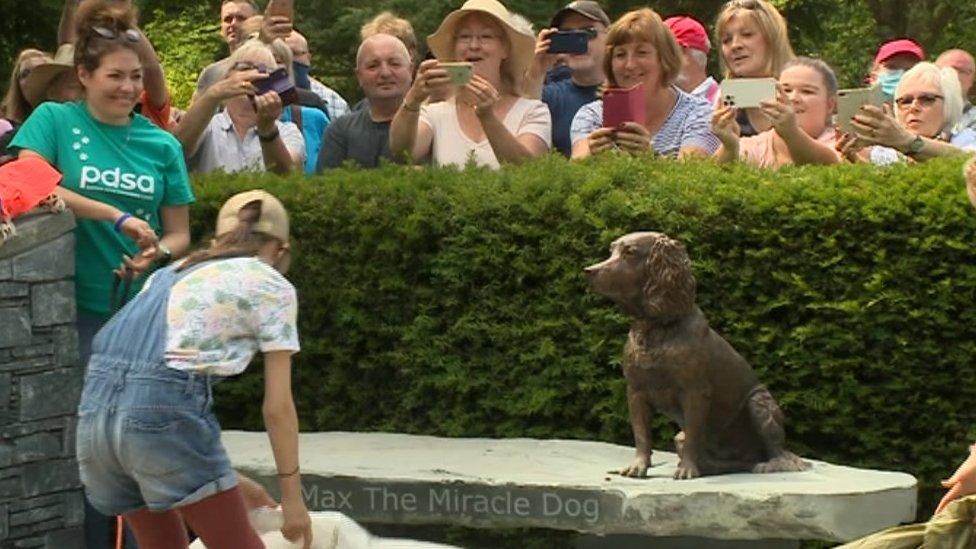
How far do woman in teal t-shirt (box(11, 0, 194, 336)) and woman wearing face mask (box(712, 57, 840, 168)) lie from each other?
2.31 meters

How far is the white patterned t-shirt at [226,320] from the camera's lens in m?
5.82

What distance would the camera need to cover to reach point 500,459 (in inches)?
318

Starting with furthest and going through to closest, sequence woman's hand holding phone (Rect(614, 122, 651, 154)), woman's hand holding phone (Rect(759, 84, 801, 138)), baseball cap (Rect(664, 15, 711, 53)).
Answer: baseball cap (Rect(664, 15, 711, 53)), woman's hand holding phone (Rect(614, 122, 651, 154)), woman's hand holding phone (Rect(759, 84, 801, 138))

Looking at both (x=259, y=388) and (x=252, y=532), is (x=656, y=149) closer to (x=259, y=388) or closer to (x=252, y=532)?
(x=259, y=388)

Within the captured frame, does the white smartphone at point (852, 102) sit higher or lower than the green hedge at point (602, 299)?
higher

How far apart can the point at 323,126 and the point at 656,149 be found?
2603 millimetres

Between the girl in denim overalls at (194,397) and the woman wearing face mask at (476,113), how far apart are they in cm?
336

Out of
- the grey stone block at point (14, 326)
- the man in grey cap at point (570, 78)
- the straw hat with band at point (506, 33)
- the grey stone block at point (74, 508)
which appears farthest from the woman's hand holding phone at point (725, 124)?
the grey stone block at point (74, 508)

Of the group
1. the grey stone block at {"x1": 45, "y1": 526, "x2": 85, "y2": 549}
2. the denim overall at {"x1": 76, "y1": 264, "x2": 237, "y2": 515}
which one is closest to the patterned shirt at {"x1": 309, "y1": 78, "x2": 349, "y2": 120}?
the grey stone block at {"x1": 45, "y1": 526, "x2": 85, "y2": 549}

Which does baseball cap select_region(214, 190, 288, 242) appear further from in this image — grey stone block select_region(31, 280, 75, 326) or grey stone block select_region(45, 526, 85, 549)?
grey stone block select_region(45, 526, 85, 549)

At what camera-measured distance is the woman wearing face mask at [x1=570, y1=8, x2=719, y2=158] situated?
913 cm

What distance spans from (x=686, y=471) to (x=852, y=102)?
199 cm

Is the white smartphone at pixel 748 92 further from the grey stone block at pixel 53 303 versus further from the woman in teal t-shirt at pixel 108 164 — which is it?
the grey stone block at pixel 53 303

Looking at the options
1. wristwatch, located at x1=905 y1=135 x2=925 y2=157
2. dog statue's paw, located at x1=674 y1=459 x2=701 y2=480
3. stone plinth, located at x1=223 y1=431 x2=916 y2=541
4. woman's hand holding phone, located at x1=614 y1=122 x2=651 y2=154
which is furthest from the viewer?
woman's hand holding phone, located at x1=614 y1=122 x2=651 y2=154
